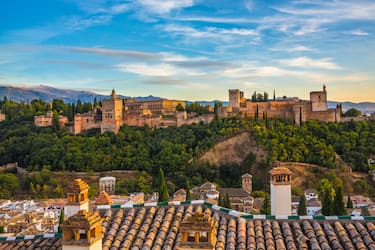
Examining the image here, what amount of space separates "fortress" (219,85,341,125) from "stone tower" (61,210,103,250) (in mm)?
48841

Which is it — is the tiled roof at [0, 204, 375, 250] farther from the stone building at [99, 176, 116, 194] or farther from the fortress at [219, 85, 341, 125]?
the fortress at [219, 85, 341, 125]

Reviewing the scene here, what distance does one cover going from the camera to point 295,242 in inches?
271

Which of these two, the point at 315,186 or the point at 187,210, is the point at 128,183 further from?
the point at 187,210

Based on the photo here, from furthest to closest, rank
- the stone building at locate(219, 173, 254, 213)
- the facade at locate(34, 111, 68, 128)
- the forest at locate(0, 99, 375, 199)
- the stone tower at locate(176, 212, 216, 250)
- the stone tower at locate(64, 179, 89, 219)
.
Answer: the facade at locate(34, 111, 68, 128) → the forest at locate(0, 99, 375, 199) → the stone building at locate(219, 173, 254, 213) → the stone tower at locate(64, 179, 89, 219) → the stone tower at locate(176, 212, 216, 250)

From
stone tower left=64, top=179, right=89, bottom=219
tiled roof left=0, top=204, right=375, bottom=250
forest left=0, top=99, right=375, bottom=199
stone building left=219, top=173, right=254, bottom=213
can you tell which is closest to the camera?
tiled roof left=0, top=204, right=375, bottom=250

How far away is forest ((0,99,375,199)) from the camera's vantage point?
46812mm

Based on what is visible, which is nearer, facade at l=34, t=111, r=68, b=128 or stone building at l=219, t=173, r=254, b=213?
stone building at l=219, t=173, r=254, b=213

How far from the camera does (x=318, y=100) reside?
54.2 metres

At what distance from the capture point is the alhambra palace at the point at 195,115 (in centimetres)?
5381

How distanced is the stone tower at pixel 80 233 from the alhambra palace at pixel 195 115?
160 ft

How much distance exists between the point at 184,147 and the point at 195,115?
7.83m

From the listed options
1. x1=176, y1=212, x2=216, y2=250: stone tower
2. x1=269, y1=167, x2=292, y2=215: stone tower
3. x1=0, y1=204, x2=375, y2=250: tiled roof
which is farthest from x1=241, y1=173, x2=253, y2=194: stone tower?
x1=176, y1=212, x2=216, y2=250: stone tower

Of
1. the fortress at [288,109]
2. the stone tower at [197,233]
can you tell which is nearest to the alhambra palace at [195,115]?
the fortress at [288,109]

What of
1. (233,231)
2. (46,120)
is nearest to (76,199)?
(233,231)
